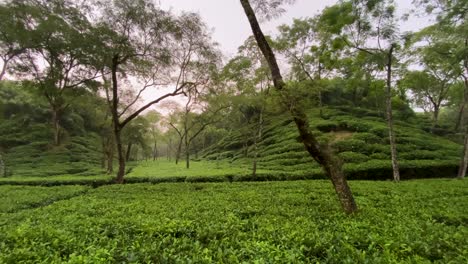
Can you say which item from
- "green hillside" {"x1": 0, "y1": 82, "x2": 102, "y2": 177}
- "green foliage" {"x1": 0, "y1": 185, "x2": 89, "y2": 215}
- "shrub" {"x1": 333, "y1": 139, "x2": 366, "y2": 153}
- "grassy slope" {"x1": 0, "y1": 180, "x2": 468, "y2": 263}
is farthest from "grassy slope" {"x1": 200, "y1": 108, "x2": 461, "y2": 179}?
"green hillside" {"x1": 0, "y1": 82, "x2": 102, "y2": 177}

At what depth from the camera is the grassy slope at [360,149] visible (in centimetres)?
2219

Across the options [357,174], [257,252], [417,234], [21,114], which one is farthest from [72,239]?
[21,114]

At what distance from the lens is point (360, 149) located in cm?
2675

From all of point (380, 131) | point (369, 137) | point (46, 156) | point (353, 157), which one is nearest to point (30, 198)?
point (353, 157)

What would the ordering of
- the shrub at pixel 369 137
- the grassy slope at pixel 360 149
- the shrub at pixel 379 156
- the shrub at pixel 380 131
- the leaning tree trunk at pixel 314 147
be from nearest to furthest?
the leaning tree trunk at pixel 314 147, the grassy slope at pixel 360 149, the shrub at pixel 379 156, the shrub at pixel 369 137, the shrub at pixel 380 131

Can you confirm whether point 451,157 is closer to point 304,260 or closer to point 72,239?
point 304,260

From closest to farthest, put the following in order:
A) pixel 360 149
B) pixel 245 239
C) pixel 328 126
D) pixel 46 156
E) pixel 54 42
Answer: pixel 245 239, pixel 54 42, pixel 360 149, pixel 328 126, pixel 46 156

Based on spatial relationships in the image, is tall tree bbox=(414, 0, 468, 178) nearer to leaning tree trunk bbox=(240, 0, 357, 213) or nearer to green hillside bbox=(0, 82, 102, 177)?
leaning tree trunk bbox=(240, 0, 357, 213)

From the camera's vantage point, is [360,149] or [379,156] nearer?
[379,156]

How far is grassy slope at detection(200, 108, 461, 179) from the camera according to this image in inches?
874

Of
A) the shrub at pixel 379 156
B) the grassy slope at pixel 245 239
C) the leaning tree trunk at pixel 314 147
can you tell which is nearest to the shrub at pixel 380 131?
the shrub at pixel 379 156

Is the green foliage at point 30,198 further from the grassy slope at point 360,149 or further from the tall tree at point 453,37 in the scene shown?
the tall tree at point 453,37

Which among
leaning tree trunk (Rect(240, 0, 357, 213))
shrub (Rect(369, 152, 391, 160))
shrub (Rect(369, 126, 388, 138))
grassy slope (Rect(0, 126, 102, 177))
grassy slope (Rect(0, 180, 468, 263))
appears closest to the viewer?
grassy slope (Rect(0, 180, 468, 263))

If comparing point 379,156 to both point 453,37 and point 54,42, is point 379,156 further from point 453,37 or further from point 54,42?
point 54,42
